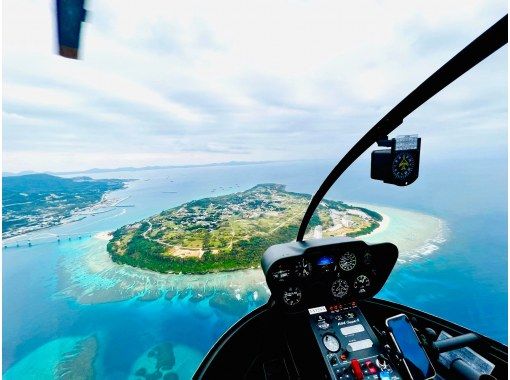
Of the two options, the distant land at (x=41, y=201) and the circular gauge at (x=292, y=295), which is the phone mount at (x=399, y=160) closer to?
the circular gauge at (x=292, y=295)

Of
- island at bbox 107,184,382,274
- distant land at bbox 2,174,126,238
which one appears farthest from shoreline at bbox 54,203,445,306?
distant land at bbox 2,174,126,238

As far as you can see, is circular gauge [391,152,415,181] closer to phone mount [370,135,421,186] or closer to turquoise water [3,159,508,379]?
phone mount [370,135,421,186]

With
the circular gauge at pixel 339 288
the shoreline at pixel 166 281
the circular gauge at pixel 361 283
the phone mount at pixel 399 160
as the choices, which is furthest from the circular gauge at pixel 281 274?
the shoreline at pixel 166 281

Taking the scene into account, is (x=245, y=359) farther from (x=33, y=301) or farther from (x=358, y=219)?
(x=358, y=219)

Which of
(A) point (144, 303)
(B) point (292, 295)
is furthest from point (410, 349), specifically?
(A) point (144, 303)

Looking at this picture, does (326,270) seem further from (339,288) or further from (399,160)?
(399,160)

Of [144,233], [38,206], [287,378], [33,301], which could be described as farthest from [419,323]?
[38,206]
